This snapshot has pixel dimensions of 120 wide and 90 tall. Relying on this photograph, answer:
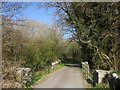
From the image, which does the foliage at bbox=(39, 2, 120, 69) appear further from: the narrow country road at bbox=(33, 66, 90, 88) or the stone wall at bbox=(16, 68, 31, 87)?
the stone wall at bbox=(16, 68, 31, 87)

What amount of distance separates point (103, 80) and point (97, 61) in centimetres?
283

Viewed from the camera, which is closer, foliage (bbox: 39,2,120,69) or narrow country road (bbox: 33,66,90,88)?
narrow country road (bbox: 33,66,90,88)

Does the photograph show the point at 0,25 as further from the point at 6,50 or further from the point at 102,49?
the point at 102,49

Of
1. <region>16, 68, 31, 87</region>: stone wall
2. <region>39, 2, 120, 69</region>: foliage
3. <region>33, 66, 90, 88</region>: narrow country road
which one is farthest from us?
<region>39, 2, 120, 69</region>: foliage

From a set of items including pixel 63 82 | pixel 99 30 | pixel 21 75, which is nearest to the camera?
pixel 21 75

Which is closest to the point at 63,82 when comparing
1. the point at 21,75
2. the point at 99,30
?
the point at 99,30

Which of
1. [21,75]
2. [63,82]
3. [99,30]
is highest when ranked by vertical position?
[99,30]

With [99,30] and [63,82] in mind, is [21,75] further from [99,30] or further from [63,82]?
[99,30]

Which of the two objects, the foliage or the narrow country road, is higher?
the foliage

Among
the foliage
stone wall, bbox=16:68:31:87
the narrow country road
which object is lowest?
the narrow country road

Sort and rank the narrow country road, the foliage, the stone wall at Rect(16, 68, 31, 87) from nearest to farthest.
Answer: the stone wall at Rect(16, 68, 31, 87) < the narrow country road < the foliage

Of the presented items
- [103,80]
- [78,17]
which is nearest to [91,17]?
[78,17]

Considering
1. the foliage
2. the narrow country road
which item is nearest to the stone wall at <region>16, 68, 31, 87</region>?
the narrow country road

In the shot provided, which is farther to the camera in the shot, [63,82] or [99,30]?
[99,30]
